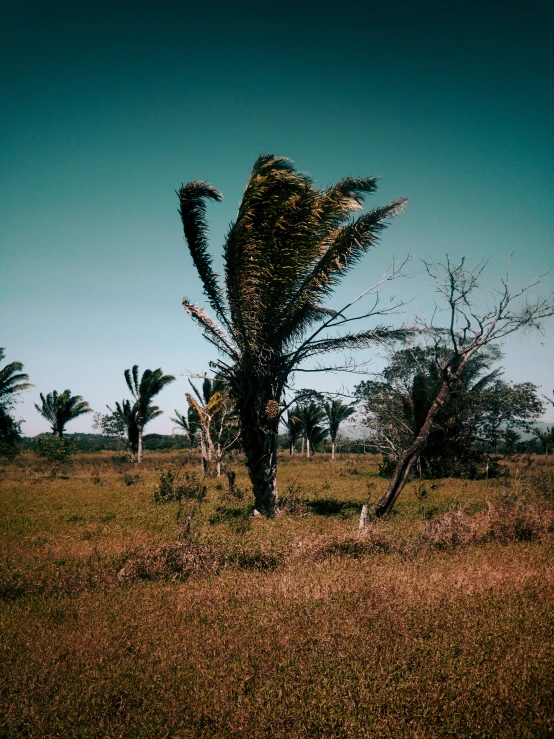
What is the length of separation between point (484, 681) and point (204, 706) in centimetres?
272

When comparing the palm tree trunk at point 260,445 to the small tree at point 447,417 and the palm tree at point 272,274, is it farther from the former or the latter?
the small tree at point 447,417

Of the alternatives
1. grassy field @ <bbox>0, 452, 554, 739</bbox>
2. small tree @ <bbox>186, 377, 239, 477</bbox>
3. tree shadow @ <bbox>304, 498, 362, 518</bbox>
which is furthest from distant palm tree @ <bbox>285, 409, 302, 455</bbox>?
grassy field @ <bbox>0, 452, 554, 739</bbox>

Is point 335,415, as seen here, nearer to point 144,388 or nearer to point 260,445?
point 144,388

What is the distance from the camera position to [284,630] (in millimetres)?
4734

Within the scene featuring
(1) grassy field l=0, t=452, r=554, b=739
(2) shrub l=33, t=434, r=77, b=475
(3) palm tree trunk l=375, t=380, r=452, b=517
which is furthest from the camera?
(2) shrub l=33, t=434, r=77, b=475

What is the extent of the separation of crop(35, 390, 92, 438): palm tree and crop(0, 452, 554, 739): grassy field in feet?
92.7

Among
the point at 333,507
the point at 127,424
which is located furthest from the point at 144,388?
the point at 333,507

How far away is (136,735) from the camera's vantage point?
321cm

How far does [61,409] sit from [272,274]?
3236 cm

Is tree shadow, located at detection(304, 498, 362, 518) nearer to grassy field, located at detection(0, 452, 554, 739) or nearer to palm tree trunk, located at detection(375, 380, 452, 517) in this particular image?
palm tree trunk, located at detection(375, 380, 452, 517)

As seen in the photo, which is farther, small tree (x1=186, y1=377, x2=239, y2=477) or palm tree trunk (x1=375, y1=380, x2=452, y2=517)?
small tree (x1=186, y1=377, x2=239, y2=477)

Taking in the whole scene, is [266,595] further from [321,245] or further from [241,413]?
[321,245]

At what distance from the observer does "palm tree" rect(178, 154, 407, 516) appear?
9.23 meters

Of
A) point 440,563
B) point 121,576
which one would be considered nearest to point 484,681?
point 440,563
